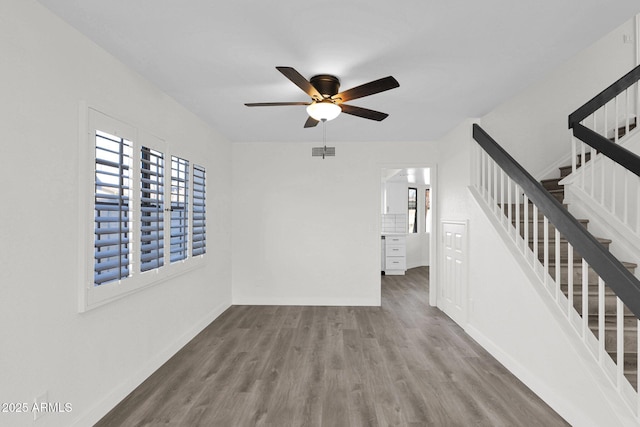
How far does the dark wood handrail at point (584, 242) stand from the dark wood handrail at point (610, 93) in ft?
2.54

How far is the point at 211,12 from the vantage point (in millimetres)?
1811

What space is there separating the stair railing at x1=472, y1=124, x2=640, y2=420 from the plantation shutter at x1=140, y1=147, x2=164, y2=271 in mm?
3072

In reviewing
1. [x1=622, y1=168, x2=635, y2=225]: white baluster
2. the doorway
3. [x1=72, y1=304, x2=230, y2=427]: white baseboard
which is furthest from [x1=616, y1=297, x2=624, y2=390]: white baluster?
the doorway

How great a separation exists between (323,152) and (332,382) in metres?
2.82

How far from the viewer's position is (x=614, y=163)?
8.87 ft

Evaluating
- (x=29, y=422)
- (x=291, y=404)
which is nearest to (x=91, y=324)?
(x=29, y=422)

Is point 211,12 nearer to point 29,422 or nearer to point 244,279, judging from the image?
point 29,422

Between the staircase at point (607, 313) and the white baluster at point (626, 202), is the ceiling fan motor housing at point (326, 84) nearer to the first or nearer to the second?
the staircase at point (607, 313)

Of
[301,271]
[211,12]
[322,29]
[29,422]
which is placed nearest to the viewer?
[29,422]

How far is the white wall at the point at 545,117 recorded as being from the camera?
159 inches

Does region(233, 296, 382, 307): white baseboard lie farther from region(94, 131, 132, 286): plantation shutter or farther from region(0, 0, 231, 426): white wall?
region(94, 131, 132, 286): plantation shutter

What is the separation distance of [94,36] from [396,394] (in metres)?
3.22

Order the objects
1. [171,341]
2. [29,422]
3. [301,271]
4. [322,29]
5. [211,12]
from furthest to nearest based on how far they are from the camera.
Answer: [301,271]
[171,341]
[322,29]
[211,12]
[29,422]

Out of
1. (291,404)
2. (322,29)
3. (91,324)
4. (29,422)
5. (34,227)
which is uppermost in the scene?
(322,29)
